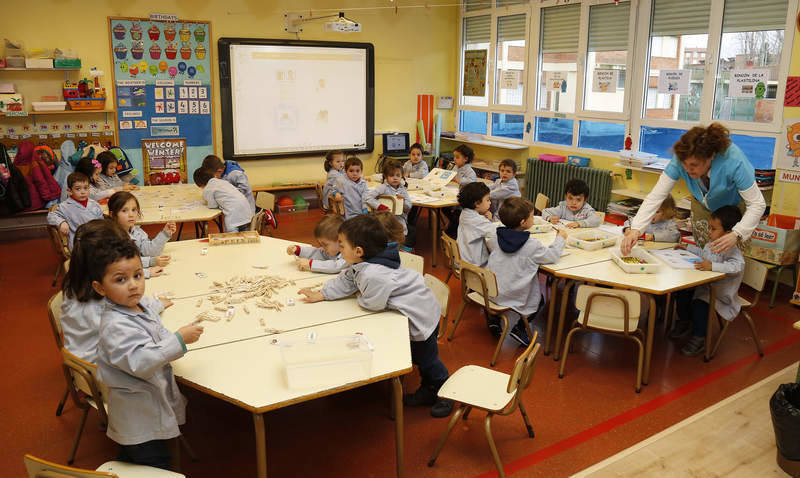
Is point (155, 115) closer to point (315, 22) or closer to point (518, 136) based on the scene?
point (315, 22)

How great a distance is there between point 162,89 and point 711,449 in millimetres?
7037

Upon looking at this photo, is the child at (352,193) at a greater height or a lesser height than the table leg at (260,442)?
greater

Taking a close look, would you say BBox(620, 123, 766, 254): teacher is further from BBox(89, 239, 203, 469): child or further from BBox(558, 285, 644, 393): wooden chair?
BBox(89, 239, 203, 469): child

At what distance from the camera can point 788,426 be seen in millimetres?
2682

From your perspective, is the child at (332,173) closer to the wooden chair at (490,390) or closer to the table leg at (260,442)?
the wooden chair at (490,390)

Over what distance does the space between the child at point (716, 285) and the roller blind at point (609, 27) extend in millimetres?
3471

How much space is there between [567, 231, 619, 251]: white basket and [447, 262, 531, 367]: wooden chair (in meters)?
0.76

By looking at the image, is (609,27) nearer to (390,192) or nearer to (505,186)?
(505,186)

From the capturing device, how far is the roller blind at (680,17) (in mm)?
6016

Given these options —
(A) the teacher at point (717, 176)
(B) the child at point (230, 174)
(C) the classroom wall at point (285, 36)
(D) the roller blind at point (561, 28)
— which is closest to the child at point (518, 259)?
(A) the teacher at point (717, 176)

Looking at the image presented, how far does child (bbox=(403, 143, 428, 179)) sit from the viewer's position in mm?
7479

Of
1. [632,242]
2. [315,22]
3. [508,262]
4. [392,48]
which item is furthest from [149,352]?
[392,48]

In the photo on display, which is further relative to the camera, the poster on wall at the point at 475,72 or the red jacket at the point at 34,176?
the poster on wall at the point at 475,72

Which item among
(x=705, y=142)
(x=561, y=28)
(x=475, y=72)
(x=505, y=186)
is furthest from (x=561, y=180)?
(x=705, y=142)
